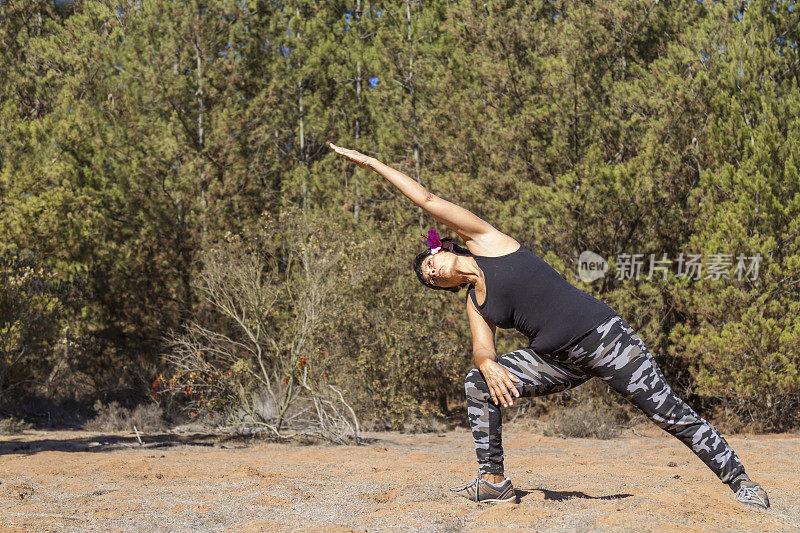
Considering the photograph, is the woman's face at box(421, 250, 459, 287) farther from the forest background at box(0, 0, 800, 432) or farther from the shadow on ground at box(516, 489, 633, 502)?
the forest background at box(0, 0, 800, 432)

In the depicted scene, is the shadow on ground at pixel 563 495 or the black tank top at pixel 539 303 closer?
the black tank top at pixel 539 303

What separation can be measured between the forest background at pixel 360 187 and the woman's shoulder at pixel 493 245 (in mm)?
5995

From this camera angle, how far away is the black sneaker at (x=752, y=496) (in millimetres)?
4031

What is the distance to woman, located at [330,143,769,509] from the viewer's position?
3.95 metres

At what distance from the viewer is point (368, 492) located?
16.9ft

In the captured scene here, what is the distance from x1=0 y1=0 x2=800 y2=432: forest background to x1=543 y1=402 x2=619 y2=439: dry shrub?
403 mm

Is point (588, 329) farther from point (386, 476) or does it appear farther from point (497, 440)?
point (386, 476)

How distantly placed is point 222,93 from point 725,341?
11.8 m

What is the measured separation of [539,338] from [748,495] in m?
1.40

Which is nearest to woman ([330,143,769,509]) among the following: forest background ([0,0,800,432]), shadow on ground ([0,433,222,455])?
forest background ([0,0,800,432])

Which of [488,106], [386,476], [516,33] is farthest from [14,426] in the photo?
[516,33]

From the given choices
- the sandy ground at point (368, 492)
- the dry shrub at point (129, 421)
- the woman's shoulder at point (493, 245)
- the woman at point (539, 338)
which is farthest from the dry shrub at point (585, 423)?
the woman's shoulder at point (493, 245)

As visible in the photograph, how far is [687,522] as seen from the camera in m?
3.77

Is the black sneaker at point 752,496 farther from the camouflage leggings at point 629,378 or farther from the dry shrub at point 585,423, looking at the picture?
the dry shrub at point 585,423
